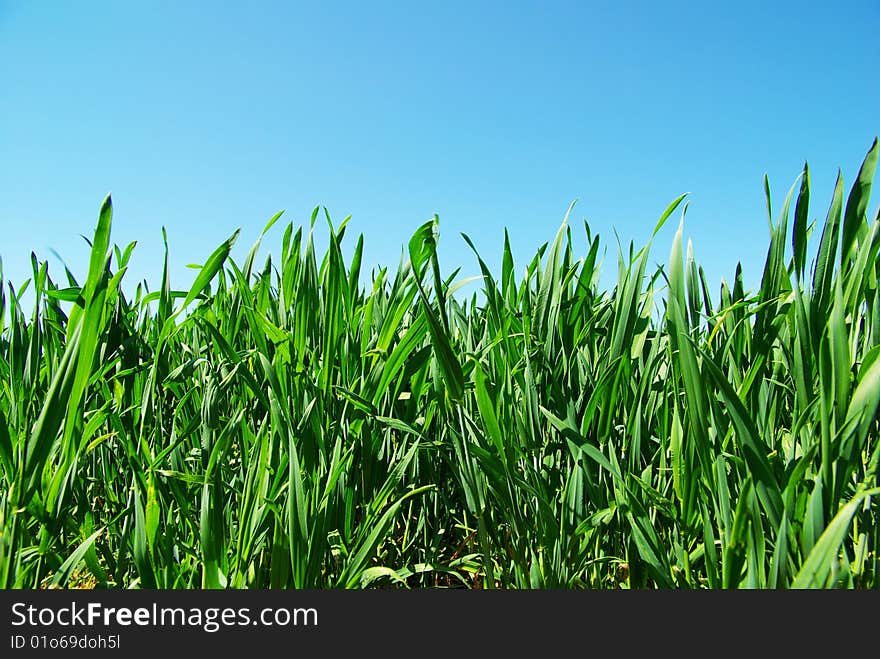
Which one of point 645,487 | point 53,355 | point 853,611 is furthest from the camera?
point 53,355

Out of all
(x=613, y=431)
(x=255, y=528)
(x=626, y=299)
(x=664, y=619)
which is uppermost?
(x=626, y=299)

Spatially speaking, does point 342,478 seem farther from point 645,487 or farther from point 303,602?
point 645,487

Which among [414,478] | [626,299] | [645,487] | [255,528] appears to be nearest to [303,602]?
[255,528]

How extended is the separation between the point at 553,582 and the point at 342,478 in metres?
0.30

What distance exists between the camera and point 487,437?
2.72ft

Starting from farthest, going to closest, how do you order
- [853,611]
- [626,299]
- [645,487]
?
[626,299]
[645,487]
[853,611]

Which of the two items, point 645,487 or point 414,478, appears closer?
point 645,487

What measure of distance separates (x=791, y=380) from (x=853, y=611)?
371 millimetres

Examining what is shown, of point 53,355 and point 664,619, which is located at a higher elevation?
point 53,355

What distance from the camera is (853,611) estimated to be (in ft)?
1.85

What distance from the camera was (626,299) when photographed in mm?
788

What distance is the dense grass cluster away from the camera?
61 centimetres

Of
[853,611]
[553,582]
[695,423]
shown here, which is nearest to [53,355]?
[553,582]

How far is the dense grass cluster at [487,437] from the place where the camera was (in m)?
0.61
